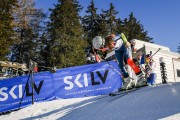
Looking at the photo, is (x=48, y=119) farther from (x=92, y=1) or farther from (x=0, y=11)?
(x=92, y=1)

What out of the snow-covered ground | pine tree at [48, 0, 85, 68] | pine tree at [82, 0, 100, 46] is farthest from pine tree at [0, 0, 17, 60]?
the snow-covered ground

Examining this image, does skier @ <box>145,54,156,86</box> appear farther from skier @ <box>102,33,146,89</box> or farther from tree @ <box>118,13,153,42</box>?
tree @ <box>118,13,153,42</box>

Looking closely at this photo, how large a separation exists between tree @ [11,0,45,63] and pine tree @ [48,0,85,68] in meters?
3.10

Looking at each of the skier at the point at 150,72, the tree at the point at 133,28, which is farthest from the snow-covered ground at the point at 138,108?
the tree at the point at 133,28

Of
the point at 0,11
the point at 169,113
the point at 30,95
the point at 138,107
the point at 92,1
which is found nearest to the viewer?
the point at 169,113

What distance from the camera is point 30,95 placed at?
13.8m

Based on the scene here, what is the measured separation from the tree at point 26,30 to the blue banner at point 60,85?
32.6m

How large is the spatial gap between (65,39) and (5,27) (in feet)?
28.4

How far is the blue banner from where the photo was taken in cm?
1380

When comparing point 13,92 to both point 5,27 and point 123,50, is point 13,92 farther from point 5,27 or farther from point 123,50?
point 5,27

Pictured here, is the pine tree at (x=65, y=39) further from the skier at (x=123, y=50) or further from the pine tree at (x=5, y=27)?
the skier at (x=123, y=50)

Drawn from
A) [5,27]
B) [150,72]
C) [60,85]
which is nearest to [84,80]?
[60,85]

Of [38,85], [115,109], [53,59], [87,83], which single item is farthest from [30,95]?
[53,59]

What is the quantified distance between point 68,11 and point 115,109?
4226 cm
